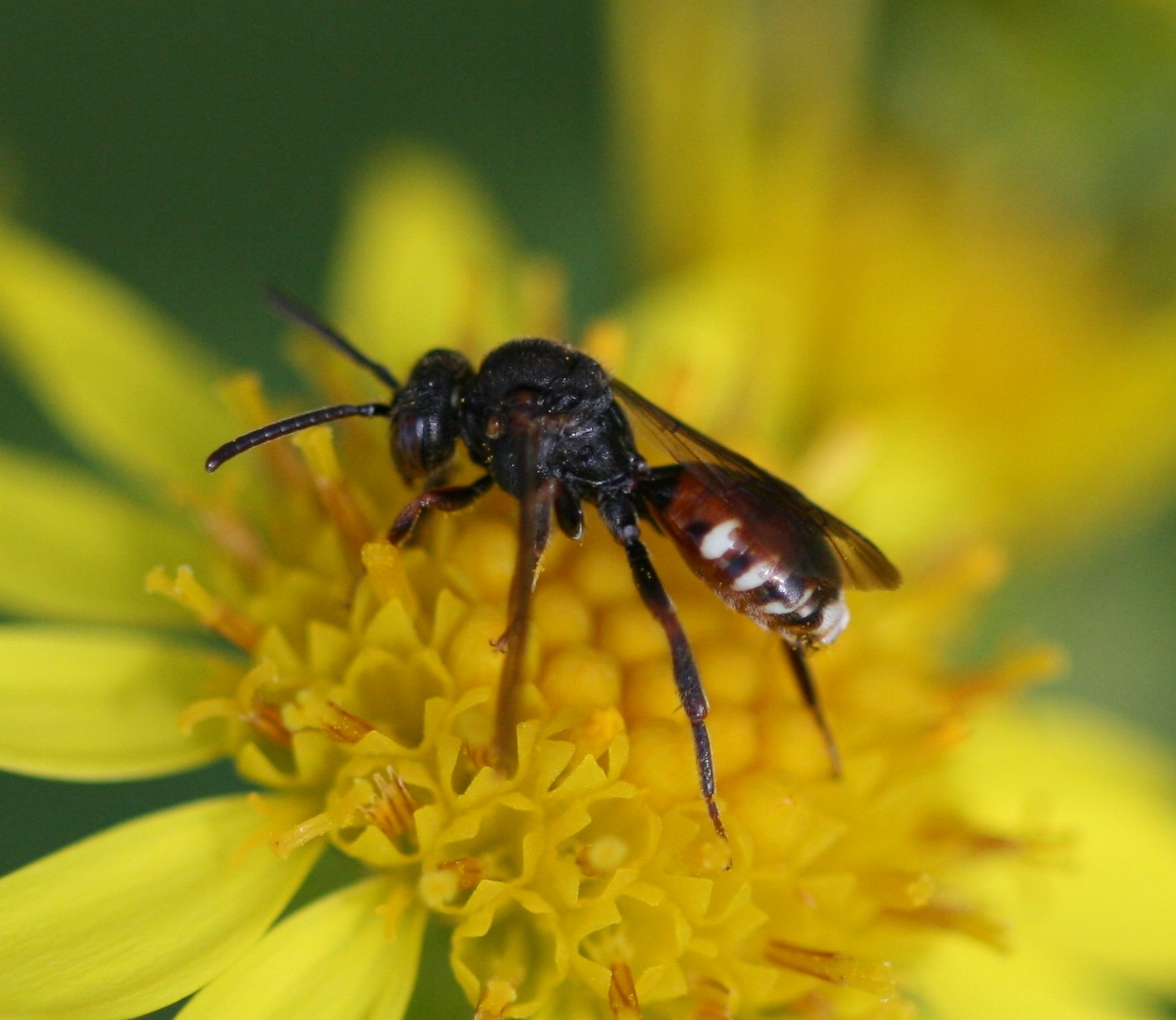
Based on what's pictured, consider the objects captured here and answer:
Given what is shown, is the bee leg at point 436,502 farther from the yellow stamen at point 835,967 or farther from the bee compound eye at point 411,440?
the yellow stamen at point 835,967

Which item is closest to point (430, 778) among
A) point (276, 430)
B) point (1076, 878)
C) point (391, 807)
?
point (391, 807)

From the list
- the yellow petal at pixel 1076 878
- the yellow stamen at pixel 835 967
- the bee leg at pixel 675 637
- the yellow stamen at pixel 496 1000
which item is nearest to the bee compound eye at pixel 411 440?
the bee leg at pixel 675 637

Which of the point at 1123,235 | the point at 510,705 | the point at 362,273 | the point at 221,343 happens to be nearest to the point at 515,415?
the point at 510,705

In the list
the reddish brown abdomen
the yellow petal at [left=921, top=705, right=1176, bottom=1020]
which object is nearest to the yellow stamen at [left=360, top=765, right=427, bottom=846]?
the reddish brown abdomen

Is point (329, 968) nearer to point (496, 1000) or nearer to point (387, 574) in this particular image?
point (496, 1000)

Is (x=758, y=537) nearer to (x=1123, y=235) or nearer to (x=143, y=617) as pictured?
(x=143, y=617)

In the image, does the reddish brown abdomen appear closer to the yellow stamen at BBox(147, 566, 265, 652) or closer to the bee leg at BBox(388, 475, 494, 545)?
the bee leg at BBox(388, 475, 494, 545)
